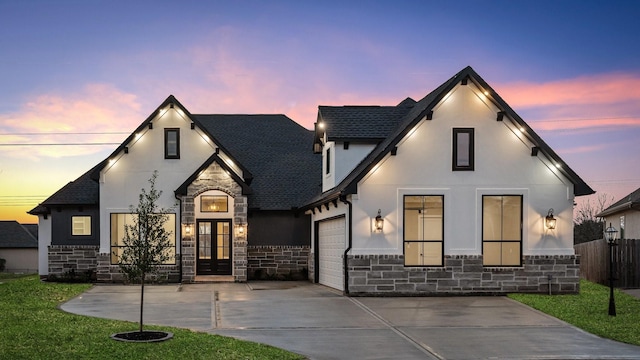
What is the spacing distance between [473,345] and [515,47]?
11945 mm

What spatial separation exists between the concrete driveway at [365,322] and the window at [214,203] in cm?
508

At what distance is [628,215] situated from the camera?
30.0m

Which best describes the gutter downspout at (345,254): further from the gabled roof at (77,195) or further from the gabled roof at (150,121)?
the gabled roof at (77,195)

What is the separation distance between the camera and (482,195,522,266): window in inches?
814

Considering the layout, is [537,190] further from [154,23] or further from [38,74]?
[38,74]

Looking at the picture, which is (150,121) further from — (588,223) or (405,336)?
(588,223)

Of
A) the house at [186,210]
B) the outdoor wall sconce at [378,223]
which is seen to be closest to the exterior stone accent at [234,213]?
the house at [186,210]

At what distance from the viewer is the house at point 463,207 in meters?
20.0

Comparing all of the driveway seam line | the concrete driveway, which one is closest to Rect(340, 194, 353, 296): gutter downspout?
the concrete driveway

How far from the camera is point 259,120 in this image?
3325cm

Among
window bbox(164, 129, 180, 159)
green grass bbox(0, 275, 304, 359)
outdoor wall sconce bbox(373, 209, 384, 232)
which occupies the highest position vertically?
window bbox(164, 129, 180, 159)

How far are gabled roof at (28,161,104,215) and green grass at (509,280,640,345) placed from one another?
1732 cm

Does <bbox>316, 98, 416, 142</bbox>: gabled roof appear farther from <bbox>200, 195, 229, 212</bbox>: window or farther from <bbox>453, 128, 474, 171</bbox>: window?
<bbox>200, 195, 229, 212</bbox>: window

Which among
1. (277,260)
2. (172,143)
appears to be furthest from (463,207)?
(172,143)
